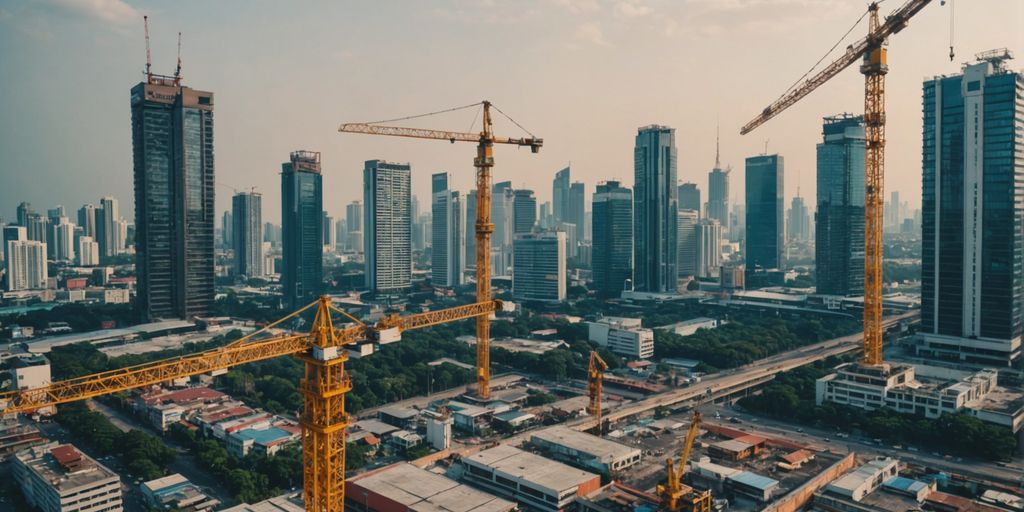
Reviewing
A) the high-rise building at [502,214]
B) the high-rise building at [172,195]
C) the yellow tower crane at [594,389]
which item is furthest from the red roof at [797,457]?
the high-rise building at [502,214]

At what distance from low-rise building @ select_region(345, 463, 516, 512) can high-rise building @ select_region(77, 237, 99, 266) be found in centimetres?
11028

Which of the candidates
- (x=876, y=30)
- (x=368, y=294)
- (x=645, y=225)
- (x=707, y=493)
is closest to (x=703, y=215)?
(x=645, y=225)

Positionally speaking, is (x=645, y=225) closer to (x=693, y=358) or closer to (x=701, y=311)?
(x=701, y=311)

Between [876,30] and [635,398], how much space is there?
23602mm

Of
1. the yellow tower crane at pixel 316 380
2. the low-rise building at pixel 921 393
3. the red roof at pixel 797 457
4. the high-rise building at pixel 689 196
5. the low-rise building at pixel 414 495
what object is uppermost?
the high-rise building at pixel 689 196

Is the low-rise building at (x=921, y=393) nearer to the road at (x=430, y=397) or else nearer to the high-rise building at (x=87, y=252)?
the road at (x=430, y=397)

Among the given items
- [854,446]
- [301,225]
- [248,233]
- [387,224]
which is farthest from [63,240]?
[854,446]

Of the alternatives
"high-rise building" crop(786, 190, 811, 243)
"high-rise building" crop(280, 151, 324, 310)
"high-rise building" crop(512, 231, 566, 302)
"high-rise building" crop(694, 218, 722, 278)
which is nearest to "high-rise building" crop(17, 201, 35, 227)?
"high-rise building" crop(280, 151, 324, 310)

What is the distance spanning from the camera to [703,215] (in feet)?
570

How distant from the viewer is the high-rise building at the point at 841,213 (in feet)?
230

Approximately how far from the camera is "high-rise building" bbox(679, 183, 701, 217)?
456 feet

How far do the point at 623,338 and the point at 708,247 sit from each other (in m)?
69.6

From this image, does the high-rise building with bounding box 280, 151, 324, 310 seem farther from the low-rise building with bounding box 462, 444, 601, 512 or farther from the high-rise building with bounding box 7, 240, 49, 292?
the low-rise building with bounding box 462, 444, 601, 512

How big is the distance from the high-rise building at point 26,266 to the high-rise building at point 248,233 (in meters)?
27.3
